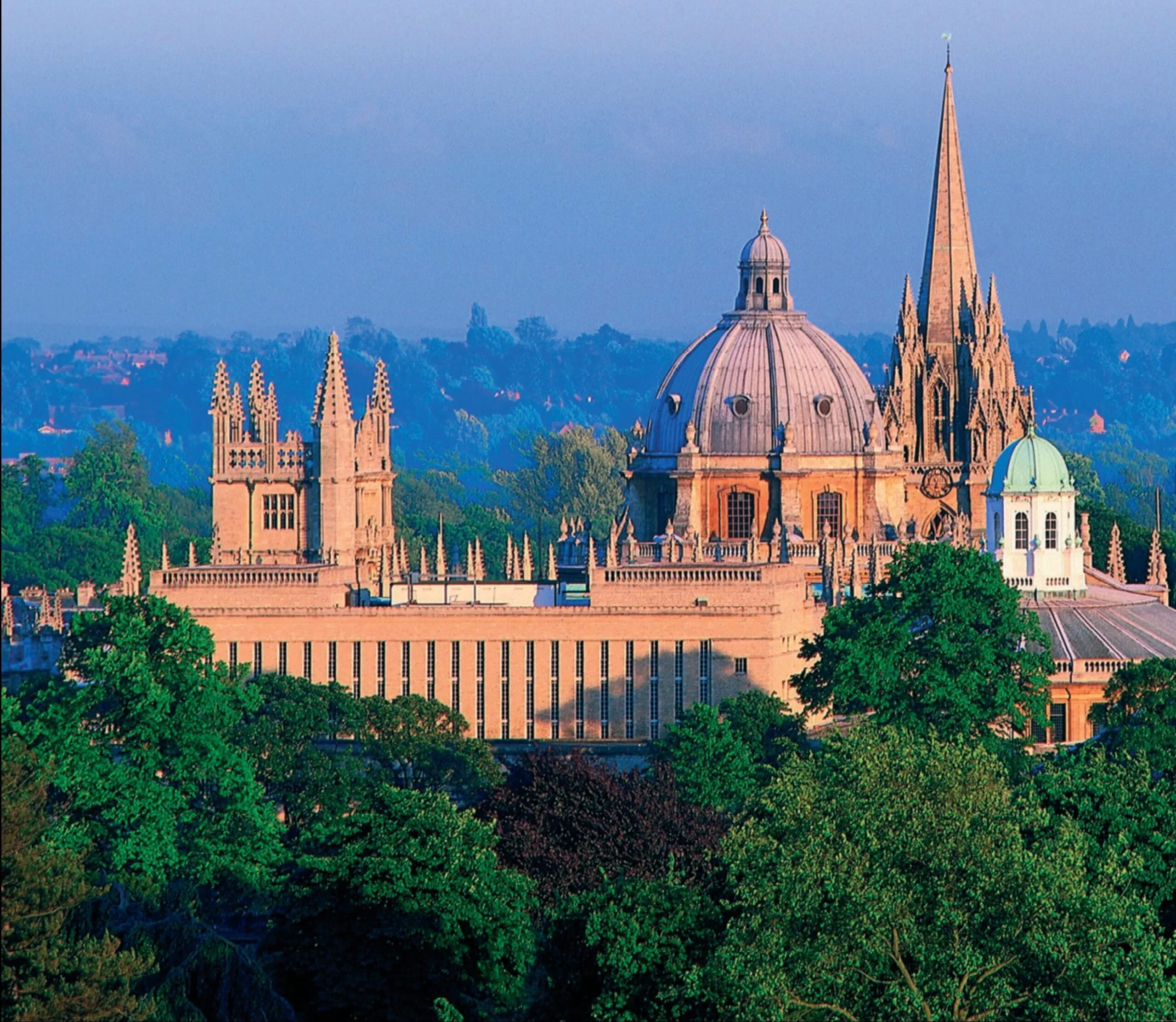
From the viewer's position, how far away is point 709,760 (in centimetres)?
11506

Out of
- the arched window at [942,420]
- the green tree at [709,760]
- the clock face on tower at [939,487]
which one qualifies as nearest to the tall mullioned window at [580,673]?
the green tree at [709,760]

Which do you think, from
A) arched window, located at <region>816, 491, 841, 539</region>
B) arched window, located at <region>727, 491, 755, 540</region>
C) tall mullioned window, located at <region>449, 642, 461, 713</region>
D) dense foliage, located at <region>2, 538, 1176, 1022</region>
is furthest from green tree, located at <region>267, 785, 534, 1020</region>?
arched window, located at <region>816, 491, 841, 539</region>

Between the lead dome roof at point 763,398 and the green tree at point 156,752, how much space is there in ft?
131

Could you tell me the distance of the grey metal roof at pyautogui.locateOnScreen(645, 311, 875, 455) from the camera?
154375 mm

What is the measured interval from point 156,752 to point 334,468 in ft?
119

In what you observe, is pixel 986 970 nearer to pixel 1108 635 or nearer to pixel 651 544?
pixel 1108 635

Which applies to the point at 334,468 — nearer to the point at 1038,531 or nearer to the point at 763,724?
the point at 1038,531

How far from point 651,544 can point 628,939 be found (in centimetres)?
6550

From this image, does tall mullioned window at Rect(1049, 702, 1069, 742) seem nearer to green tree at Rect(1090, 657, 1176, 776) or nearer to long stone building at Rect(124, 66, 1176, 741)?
long stone building at Rect(124, 66, 1176, 741)

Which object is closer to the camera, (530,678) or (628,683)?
(628,683)

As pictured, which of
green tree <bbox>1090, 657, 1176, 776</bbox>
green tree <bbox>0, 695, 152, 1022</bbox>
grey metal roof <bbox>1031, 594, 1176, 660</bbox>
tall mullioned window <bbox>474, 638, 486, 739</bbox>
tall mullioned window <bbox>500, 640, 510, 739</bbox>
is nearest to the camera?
green tree <bbox>0, 695, 152, 1022</bbox>

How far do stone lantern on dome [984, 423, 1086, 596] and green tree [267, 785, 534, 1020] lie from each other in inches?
1803

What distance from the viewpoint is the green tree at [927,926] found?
78438 millimetres

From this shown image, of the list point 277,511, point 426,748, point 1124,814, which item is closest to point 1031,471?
point 277,511
